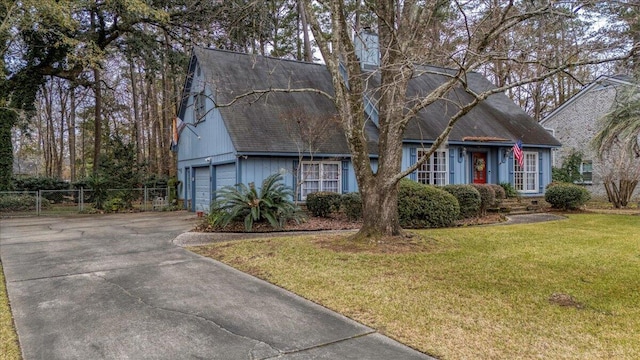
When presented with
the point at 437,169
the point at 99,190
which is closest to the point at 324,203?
the point at 437,169

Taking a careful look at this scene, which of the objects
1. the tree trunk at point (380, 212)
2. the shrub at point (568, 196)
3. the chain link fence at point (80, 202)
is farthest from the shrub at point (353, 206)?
the chain link fence at point (80, 202)

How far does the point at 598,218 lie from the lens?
42.5 ft

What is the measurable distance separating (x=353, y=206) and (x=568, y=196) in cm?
878

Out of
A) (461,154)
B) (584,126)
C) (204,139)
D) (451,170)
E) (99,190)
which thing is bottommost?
(99,190)

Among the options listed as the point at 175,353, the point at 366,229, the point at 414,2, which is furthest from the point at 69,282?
the point at 414,2

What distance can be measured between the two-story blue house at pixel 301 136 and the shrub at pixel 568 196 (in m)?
2.24

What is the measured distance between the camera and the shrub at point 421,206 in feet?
35.5

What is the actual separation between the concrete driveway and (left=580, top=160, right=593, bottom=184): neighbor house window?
2322cm

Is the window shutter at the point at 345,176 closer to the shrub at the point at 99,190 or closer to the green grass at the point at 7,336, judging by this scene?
the shrub at the point at 99,190

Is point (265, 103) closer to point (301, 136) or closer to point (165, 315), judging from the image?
point (301, 136)

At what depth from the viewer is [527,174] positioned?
707 inches

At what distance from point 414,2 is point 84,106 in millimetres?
31175

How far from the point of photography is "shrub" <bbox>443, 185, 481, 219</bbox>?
12.2 meters

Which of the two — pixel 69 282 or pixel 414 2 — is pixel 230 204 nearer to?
pixel 69 282
